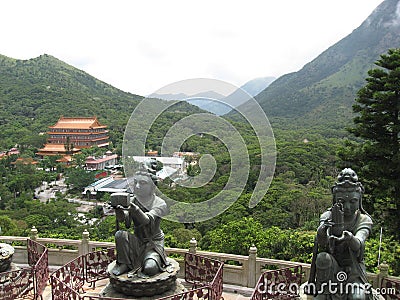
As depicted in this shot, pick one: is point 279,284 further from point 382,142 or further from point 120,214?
point 382,142

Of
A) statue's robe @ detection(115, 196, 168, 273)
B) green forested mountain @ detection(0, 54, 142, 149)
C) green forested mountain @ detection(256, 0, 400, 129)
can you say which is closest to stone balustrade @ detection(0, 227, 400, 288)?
statue's robe @ detection(115, 196, 168, 273)

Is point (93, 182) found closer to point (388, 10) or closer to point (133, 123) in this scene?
point (133, 123)

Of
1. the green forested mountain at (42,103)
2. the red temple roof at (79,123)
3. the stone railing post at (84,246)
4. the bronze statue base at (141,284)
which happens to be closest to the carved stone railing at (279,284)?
the bronze statue base at (141,284)

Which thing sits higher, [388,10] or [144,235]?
[388,10]

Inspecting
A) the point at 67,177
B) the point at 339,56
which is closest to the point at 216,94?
the point at 67,177

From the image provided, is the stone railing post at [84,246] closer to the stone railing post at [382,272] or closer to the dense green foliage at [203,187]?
the dense green foliage at [203,187]

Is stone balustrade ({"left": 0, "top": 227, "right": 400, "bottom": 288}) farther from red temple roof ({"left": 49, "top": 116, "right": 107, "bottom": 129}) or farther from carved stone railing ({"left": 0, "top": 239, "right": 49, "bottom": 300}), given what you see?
red temple roof ({"left": 49, "top": 116, "right": 107, "bottom": 129})
